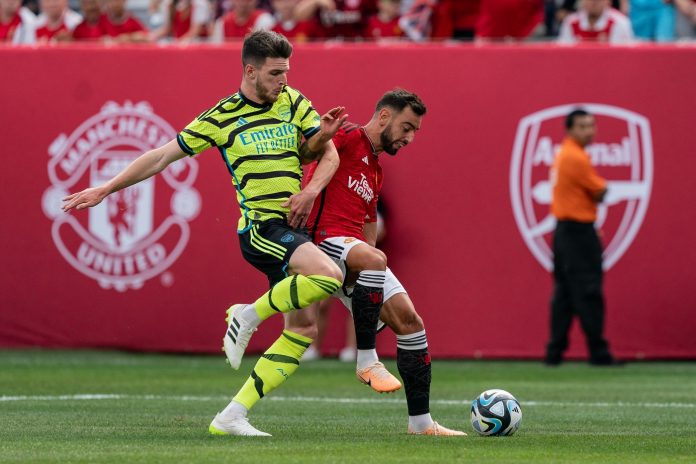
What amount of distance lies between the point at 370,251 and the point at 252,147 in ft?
3.00

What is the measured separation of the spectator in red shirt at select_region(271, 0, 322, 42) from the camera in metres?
16.7

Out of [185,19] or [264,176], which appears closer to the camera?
[264,176]

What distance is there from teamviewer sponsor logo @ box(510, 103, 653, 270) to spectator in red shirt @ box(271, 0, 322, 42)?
280 centimetres

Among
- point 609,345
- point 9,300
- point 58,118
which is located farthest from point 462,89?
point 9,300

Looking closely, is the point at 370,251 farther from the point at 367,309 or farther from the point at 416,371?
the point at 416,371

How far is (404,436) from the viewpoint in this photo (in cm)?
852

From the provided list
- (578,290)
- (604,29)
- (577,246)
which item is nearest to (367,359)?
(578,290)

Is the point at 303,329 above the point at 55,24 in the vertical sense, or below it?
below

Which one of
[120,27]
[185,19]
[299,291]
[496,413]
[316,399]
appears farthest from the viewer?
[185,19]

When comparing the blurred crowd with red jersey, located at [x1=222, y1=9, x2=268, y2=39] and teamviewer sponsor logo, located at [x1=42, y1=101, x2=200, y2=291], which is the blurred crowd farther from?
teamviewer sponsor logo, located at [x1=42, y1=101, x2=200, y2=291]

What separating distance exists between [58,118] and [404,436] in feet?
28.5

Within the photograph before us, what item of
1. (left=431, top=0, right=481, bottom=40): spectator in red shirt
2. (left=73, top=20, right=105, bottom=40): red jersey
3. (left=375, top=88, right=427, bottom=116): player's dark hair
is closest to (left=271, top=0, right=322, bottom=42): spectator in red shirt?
(left=431, top=0, right=481, bottom=40): spectator in red shirt

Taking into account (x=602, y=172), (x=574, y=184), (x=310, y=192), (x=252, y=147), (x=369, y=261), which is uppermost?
(x=252, y=147)

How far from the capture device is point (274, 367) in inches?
324
